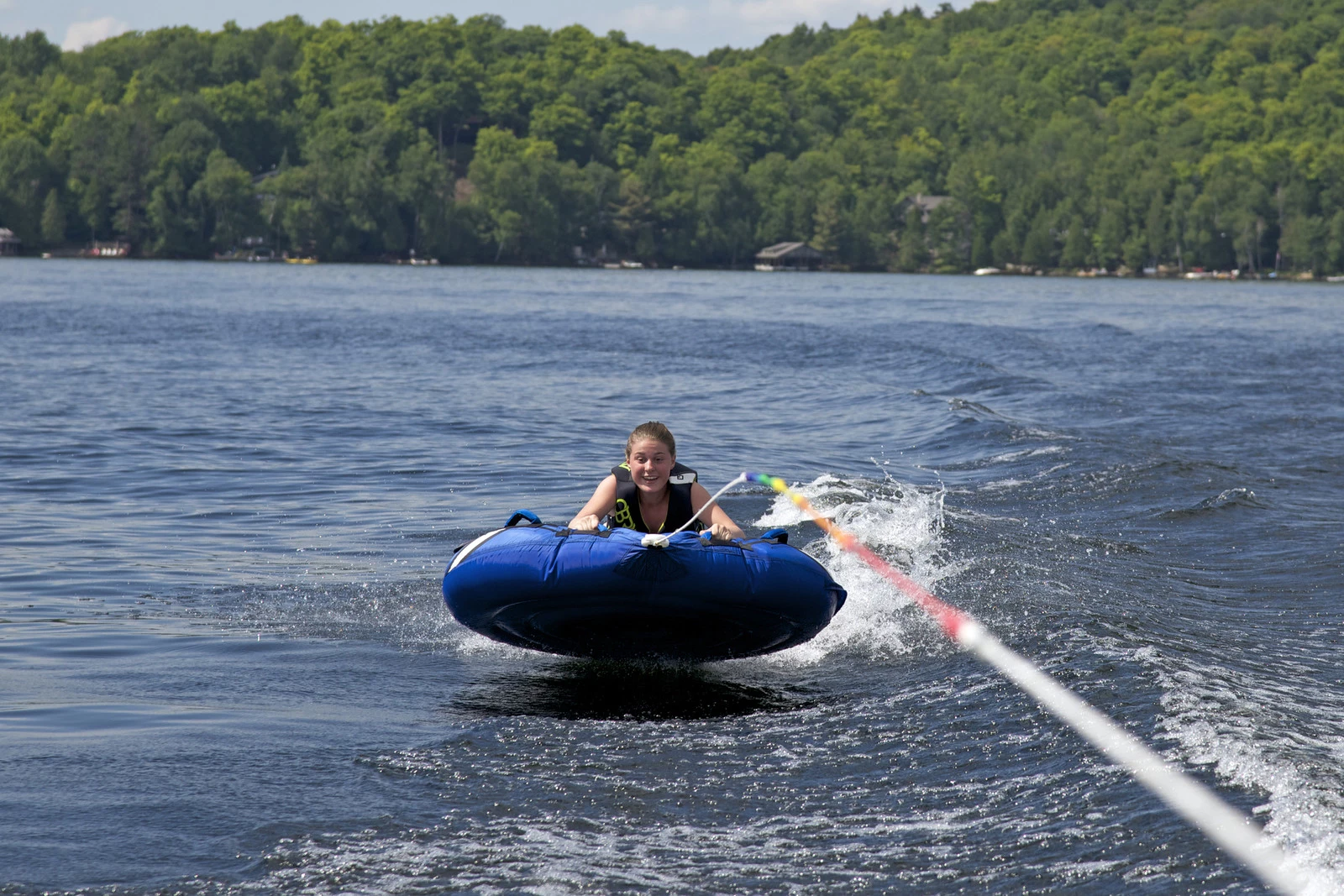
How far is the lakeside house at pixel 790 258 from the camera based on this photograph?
422 feet

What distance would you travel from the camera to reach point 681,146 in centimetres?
16000

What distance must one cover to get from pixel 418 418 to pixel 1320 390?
14.4 metres

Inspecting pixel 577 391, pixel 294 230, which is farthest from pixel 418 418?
pixel 294 230

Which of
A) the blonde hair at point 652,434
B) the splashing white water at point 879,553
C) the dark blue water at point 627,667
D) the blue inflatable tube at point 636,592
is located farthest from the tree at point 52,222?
the blonde hair at point 652,434

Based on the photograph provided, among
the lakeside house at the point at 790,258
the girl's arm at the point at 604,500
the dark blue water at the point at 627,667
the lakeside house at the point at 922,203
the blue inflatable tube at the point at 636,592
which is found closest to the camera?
the dark blue water at the point at 627,667

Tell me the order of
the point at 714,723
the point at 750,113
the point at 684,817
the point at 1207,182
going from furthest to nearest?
the point at 750,113, the point at 1207,182, the point at 714,723, the point at 684,817

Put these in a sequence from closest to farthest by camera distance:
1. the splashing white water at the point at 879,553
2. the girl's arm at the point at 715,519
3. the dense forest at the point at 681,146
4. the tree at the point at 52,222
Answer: the girl's arm at the point at 715,519 < the splashing white water at the point at 879,553 < the tree at the point at 52,222 < the dense forest at the point at 681,146

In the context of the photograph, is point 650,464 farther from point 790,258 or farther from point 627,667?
point 790,258

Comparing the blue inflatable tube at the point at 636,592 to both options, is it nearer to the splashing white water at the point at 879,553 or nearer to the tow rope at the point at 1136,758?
the tow rope at the point at 1136,758

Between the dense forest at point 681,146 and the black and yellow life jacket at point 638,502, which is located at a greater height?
the dense forest at point 681,146

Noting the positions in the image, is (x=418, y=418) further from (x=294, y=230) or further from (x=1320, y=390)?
(x=294, y=230)

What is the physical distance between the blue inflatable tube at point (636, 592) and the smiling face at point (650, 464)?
0.53 metres

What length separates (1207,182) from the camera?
12288 cm

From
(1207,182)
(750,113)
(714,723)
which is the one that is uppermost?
(750,113)
